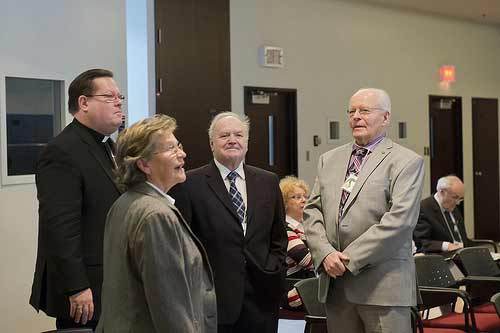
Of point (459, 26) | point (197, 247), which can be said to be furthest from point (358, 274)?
point (459, 26)

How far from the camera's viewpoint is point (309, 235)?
3.13 metres

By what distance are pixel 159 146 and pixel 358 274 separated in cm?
122

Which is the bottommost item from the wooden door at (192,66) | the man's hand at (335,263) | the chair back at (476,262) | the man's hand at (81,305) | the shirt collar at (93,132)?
the chair back at (476,262)

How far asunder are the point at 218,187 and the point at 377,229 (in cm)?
73

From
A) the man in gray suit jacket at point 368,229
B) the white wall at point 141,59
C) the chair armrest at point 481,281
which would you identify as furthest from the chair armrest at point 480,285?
the white wall at point 141,59

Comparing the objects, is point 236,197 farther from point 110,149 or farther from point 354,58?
point 354,58

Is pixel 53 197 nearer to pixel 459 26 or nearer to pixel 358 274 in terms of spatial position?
pixel 358 274

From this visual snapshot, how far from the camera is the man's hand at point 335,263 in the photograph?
293 centimetres

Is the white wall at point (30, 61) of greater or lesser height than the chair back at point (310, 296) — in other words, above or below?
above

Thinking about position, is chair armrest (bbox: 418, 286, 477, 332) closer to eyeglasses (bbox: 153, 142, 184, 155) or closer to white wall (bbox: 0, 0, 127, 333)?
eyeglasses (bbox: 153, 142, 184, 155)

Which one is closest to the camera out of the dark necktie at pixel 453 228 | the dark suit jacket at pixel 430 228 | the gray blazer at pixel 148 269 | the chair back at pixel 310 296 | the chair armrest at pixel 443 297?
the gray blazer at pixel 148 269

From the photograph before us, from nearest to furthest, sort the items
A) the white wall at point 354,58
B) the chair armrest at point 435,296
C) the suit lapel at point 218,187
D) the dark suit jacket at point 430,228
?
the suit lapel at point 218,187, the chair armrest at point 435,296, the dark suit jacket at point 430,228, the white wall at point 354,58

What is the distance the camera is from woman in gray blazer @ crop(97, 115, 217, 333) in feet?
6.49

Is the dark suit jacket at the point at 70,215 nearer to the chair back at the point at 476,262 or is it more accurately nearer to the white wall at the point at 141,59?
the chair back at the point at 476,262
